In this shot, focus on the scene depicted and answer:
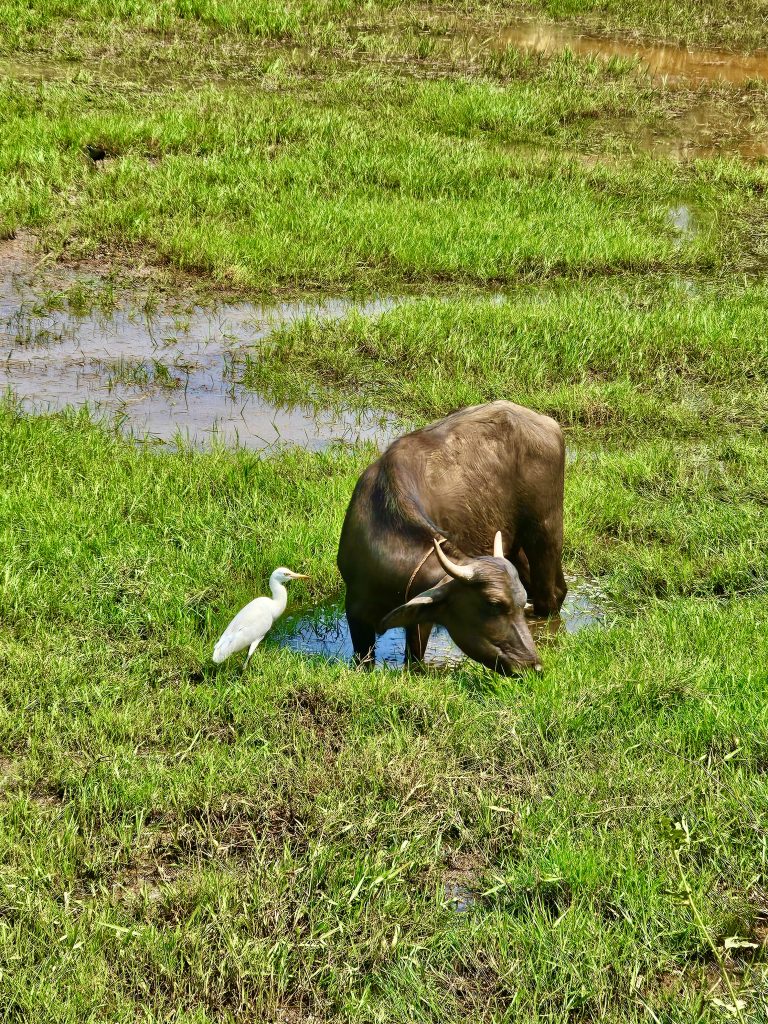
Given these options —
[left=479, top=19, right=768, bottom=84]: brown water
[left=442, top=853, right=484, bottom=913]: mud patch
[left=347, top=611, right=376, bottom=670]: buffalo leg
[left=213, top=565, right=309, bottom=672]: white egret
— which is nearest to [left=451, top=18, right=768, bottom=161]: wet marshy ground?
[left=479, top=19, right=768, bottom=84]: brown water

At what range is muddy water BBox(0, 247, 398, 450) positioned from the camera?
7.57 m

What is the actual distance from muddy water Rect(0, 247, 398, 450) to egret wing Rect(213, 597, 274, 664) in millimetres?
2783

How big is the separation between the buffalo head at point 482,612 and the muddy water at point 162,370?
2.94 metres

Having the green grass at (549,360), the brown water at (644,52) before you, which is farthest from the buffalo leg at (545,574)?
the brown water at (644,52)

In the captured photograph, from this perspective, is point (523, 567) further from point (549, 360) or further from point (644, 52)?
point (644, 52)

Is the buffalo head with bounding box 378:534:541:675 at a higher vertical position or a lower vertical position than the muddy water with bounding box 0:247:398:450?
higher

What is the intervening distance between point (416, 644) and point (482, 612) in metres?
0.56

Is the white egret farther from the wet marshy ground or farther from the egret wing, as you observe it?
the wet marshy ground

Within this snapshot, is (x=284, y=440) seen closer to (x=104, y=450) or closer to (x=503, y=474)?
(x=104, y=450)

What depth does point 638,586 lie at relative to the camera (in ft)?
19.6

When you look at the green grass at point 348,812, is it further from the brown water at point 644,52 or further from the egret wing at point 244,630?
the brown water at point 644,52

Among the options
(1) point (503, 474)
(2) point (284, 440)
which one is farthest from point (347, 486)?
(1) point (503, 474)

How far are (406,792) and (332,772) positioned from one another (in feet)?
0.96

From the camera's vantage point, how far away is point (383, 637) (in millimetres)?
5746
